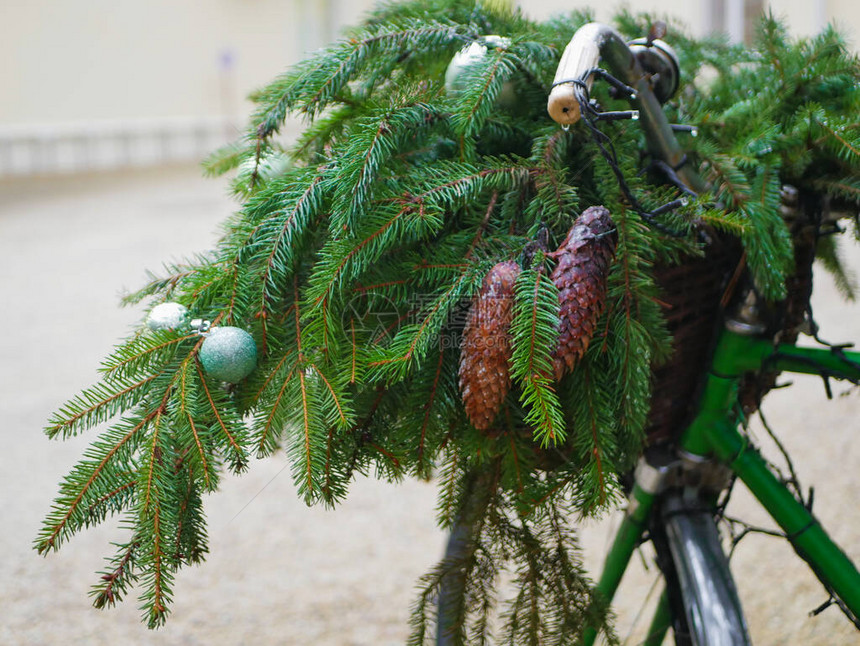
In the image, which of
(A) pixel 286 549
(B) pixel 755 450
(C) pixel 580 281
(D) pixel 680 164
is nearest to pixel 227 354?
(C) pixel 580 281

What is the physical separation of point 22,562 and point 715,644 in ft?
3.75

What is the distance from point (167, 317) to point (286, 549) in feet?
3.18

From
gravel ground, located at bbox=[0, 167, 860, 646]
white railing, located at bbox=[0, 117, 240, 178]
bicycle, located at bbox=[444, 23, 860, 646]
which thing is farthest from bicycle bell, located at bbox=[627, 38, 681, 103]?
white railing, located at bbox=[0, 117, 240, 178]

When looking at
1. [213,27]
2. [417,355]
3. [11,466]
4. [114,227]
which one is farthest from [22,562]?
[213,27]

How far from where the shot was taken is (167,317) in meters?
0.42

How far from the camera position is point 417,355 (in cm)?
39

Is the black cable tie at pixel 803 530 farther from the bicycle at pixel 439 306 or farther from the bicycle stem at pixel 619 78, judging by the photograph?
the bicycle stem at pixel 619 78

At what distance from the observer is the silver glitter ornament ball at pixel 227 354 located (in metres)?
0.40

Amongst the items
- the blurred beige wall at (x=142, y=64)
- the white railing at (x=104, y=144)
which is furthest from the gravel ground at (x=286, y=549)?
the blurred beige wall at (x=142, y=64)

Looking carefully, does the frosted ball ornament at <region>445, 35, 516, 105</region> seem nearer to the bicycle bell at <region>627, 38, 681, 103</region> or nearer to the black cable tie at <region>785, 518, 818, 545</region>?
the bicycle bell at <region>627, 38, 681, 103</region>

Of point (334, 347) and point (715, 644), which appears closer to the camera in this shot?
point (334, 347)

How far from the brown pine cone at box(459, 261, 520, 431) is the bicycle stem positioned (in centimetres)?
9

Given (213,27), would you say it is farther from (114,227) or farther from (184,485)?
(184,485)

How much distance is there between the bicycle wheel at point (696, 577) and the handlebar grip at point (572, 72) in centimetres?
34
